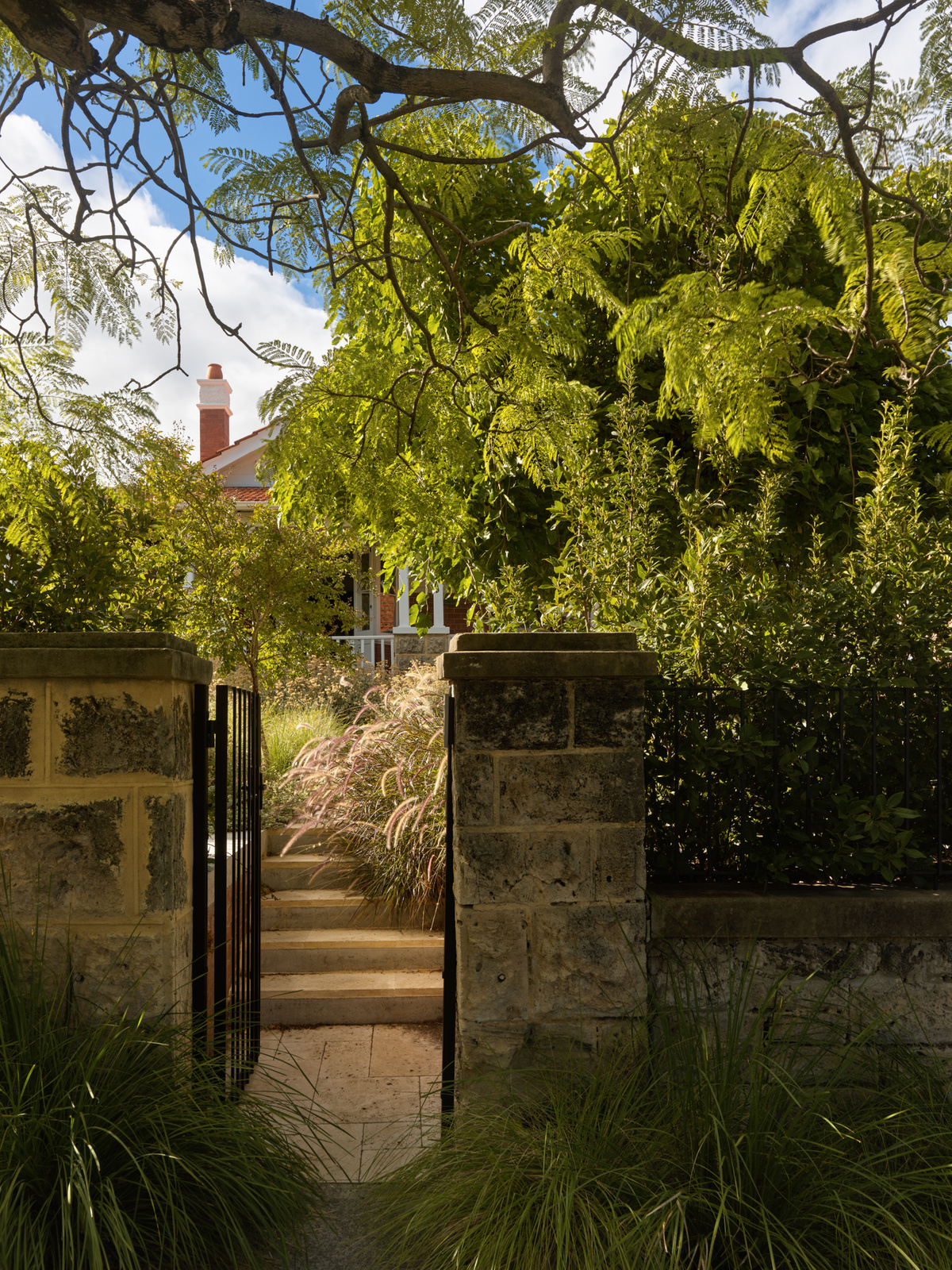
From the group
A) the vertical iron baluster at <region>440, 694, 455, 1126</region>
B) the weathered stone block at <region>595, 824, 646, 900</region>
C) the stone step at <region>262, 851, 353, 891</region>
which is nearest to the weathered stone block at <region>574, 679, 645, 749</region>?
the weathered stone block at <region>595, 824, 646, 900</region>

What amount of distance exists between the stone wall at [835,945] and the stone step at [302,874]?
3.61 m

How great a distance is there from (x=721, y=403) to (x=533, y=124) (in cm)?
128

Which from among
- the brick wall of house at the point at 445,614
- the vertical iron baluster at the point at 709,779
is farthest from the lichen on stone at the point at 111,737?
the brick wall of house at the point at 445,614

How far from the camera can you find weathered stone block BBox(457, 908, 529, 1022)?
117 inches

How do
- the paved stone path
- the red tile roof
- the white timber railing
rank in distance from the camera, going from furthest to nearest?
1. the red tile roof
2. the white timber railing
3. the paved stone path

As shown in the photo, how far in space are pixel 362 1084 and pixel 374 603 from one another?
1192cm

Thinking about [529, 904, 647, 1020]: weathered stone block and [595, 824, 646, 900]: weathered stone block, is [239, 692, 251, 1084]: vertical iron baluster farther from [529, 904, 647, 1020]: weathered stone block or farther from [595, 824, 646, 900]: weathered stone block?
[595, 824, 646, 900]: weathered stone block

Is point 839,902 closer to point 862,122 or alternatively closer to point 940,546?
point 940,546

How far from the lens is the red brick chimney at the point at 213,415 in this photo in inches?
836

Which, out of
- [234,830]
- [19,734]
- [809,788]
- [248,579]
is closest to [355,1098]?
[234,830]

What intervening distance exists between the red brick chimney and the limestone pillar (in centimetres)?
1945

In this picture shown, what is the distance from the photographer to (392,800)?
6.33 meters

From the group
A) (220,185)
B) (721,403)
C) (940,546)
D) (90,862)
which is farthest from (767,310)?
(90,862)

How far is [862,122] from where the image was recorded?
3.30 metres
